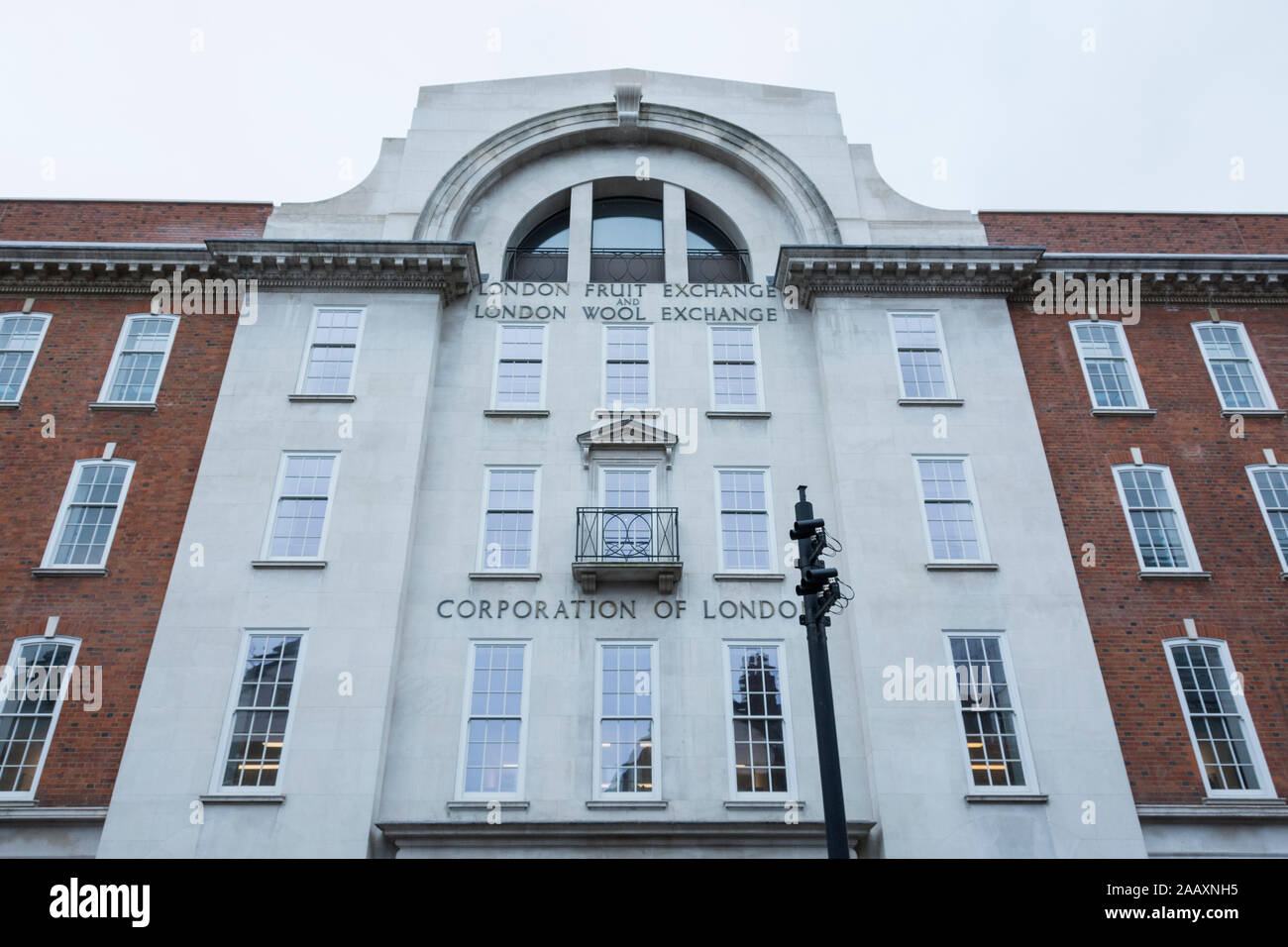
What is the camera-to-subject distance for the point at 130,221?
909 inches

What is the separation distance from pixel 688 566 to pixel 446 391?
7056 millimetres

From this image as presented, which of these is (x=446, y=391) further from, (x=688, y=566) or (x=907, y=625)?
(x=907, y=625)

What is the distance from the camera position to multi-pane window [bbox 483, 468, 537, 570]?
1892cm

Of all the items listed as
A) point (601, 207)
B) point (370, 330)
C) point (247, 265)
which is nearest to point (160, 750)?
point (370, 330)

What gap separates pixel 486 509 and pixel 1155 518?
14.3 metres

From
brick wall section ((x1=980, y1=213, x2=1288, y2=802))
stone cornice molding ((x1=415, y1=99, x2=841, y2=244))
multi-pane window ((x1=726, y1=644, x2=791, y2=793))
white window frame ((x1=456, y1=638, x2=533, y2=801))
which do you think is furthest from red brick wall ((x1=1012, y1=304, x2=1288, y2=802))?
white window frame ((x1=456, y1=638, x2=533, y2=801))

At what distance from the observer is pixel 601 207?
→ 24969mm

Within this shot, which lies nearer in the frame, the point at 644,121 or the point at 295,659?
the point at 295,659

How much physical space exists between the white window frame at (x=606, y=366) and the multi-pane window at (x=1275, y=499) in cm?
1333

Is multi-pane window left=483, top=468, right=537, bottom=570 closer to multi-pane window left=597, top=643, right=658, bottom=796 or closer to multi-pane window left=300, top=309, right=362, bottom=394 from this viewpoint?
multi-pane window left=597, top=643, right=658, bottom=796

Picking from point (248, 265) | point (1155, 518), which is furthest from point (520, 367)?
point (1155, 518)

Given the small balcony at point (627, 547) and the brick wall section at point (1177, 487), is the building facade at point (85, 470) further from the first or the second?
the brick wall section at point (1177, 487)

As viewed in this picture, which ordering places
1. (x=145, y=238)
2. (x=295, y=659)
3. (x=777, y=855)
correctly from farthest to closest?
(x=145, y=238) < (x=295, y=659) < (x=777, y=855)
